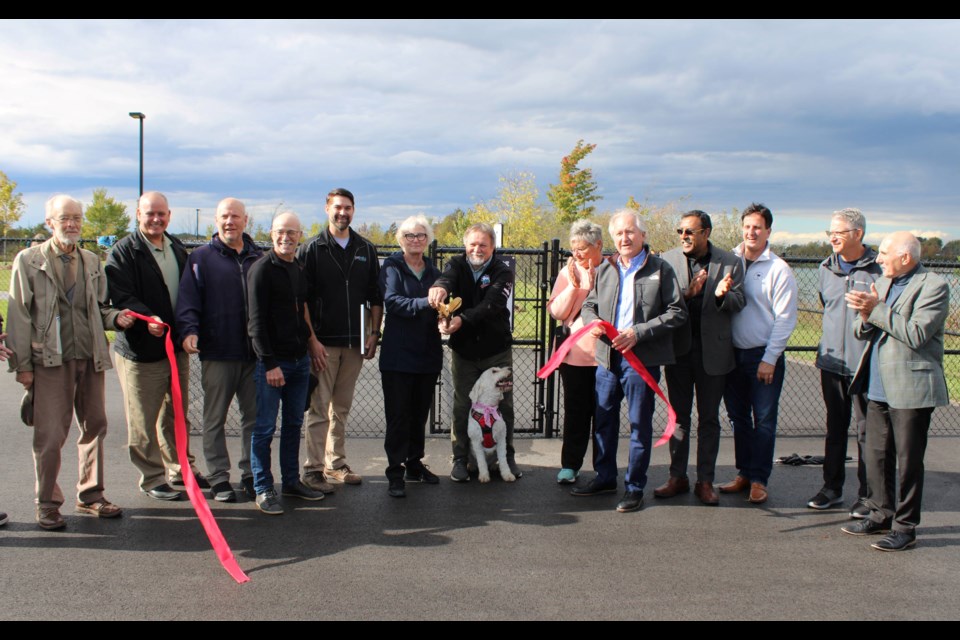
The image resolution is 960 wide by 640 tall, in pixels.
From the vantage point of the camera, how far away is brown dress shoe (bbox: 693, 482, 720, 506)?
5164 mm

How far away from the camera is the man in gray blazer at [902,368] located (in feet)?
13.9

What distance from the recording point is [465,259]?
5.48 m

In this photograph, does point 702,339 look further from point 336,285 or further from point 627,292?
point 336,285

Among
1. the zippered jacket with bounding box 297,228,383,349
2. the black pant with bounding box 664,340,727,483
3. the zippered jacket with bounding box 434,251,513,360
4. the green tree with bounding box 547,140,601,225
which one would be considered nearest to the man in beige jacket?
the zippered jacket with bounding box 297,228,383,349

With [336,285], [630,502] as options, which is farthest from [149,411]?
[630,502]

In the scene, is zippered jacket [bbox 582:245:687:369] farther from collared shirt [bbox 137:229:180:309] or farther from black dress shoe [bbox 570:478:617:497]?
collared shirt [bbox 137:229:180:309]

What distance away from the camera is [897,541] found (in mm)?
4375

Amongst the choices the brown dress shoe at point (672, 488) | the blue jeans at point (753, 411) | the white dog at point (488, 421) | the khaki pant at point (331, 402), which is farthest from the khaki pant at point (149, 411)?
the blue jeans at point (753, 411)

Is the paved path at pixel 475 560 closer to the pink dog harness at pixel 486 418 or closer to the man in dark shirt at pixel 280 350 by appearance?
the man in dark shirt at pixel 280 350

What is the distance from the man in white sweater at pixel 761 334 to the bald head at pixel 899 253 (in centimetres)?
73
